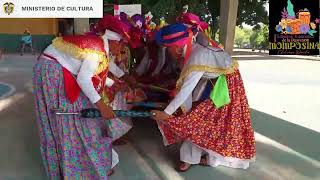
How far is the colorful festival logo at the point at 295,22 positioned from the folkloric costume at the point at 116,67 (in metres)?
15.0

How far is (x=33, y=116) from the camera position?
Result: 602 cm

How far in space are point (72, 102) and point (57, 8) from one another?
2.71 meters

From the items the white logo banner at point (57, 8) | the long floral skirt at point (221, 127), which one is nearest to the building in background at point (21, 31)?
the white logo banner at point (57, 8)

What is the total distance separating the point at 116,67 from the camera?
4207 mm

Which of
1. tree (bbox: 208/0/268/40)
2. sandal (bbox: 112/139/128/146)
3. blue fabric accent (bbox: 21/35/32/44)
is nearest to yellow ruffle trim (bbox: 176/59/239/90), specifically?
sandal (bbox: 112/139/128/146)

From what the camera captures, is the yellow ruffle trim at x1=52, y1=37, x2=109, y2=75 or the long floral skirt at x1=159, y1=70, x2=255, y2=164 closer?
the yellow ruffle trim at x1=52, y1=37, x2=109, y2=75

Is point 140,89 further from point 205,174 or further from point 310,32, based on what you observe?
point 310,32

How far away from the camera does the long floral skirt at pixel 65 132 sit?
9.63 ft

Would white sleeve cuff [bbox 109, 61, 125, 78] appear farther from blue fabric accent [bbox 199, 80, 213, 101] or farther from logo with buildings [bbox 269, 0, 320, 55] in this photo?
logo with buildings [bbox 269, 0, 320, 55]

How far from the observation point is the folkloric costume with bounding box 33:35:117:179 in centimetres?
290

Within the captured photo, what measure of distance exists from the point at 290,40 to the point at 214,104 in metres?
17.4

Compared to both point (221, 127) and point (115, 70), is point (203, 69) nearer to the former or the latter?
point (221, 127)

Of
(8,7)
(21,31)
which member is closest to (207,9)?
(21,31)

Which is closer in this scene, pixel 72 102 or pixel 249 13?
pixel 72 102
